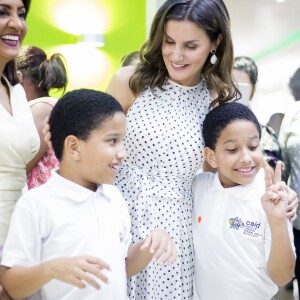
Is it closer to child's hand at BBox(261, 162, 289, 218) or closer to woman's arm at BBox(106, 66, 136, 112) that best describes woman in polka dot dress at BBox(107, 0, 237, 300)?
woman's arm at BBox(106, 66, 136, 112)

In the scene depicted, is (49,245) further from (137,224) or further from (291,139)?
(291,139)

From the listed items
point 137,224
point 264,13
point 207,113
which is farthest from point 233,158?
point 264,13

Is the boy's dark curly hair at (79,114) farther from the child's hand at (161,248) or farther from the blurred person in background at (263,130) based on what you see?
the blurred person in background at (263,130)

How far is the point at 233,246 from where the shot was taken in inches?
63.5

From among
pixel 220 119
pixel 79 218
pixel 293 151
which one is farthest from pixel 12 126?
pixel 293 151

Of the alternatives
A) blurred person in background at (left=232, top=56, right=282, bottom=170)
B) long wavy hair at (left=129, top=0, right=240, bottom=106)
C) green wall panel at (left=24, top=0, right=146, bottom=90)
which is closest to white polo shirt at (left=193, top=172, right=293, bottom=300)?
long wavy hair at (left=129, top=0, right=240, bottom=106)

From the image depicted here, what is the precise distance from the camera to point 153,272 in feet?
5.50

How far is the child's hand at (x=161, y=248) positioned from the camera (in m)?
1.21

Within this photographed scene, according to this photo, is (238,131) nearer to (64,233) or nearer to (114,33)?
(64,233)

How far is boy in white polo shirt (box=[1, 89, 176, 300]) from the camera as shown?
3.87 ft

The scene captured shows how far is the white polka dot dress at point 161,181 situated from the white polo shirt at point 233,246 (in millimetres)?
54

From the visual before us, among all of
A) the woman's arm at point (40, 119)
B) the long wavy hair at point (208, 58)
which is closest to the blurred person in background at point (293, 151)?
the long wavy hair at point (208, 58)

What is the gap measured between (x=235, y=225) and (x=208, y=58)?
604mm

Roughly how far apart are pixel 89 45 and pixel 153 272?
3.29 metres
